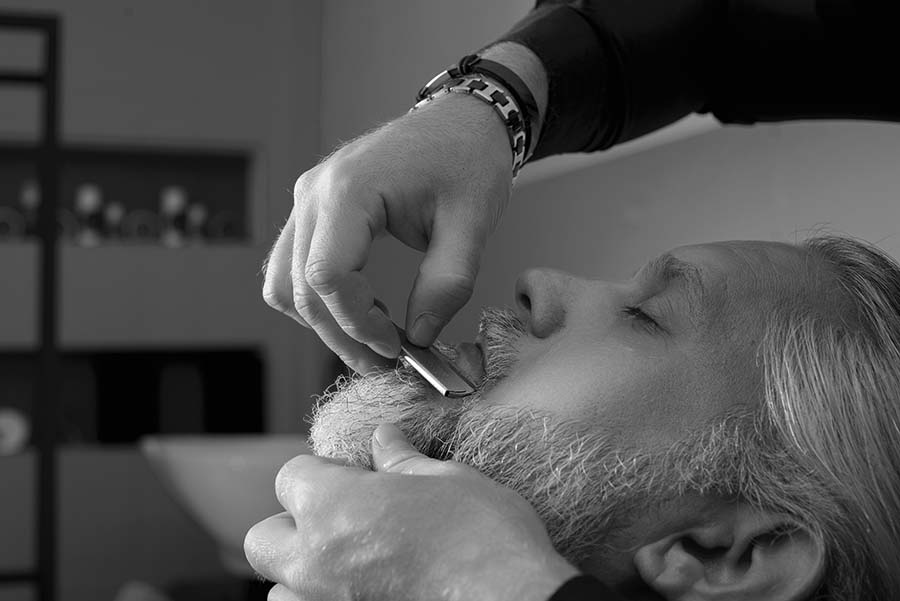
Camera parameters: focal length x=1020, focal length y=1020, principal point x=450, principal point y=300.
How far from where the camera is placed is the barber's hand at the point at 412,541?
73cm

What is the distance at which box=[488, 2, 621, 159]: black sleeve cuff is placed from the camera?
1.35m

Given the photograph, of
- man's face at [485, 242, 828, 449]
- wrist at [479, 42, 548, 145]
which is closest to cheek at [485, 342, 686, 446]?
man's face at [485, 242, 828, 449]

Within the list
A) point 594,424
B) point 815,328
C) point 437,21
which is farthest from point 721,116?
point 437,21

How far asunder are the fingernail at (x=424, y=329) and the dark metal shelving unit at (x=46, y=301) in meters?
3.80

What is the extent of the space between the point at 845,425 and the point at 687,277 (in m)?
0.23

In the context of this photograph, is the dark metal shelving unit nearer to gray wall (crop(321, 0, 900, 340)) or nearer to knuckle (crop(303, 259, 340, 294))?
gray wall (crop(321, 0, 900, 340))

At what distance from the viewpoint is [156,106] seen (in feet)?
15.0

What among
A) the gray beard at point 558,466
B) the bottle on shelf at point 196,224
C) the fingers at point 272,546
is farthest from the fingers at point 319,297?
the bottle on shelf at point 196,224

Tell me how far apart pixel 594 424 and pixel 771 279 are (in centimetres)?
28

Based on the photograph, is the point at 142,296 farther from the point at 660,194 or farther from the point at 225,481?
the point at 660,194

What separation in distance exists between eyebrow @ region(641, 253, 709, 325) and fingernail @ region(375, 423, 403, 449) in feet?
1.17

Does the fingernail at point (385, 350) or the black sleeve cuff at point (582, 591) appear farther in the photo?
the fingernail at point (385, 350)

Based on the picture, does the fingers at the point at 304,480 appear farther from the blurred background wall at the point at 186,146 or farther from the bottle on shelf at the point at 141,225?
the bottle on shelf at the point at 141,225

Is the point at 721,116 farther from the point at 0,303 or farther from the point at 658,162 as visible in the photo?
the point at 0,303
